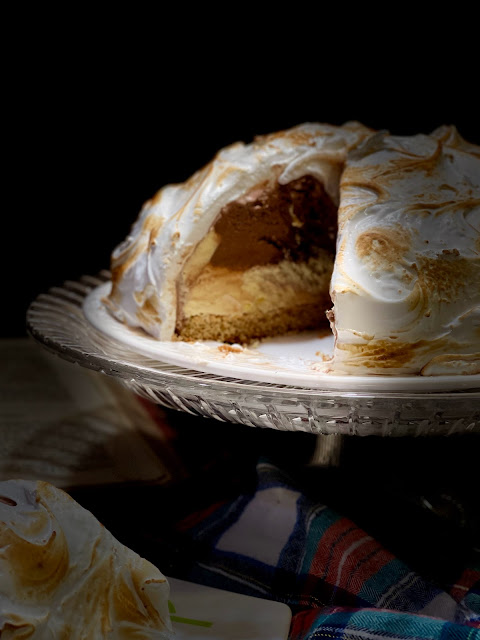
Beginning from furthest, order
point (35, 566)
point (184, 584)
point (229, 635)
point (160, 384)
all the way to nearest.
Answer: point (160, 384), point (184, 584), point (229, 635), point (35, 566)

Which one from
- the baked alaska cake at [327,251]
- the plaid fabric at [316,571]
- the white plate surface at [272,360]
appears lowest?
the plaid fabric at [316,571]

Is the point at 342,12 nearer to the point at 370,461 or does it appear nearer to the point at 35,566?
the point at 370,461

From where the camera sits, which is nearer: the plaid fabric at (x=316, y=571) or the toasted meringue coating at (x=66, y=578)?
the toasted meringue coating at (x=66, y=578)

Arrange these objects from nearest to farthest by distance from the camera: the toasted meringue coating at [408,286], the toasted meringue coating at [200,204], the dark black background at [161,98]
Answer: the toasted meringue coating at [408,286], the toasted meringue coating at [200,204], the dark black background at [161,98]

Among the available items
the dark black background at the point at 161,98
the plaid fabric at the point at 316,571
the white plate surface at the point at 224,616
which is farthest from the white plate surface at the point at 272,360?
the dark black background at the point at 161,98

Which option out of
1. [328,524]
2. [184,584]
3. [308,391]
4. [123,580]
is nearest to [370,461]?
[328,524]

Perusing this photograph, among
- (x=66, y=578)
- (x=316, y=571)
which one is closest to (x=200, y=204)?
(x=316, y=571)

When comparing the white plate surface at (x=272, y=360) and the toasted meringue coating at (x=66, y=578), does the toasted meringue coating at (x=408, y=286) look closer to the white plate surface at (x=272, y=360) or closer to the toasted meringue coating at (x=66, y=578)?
the white plate surface at (x=272, y=360)
